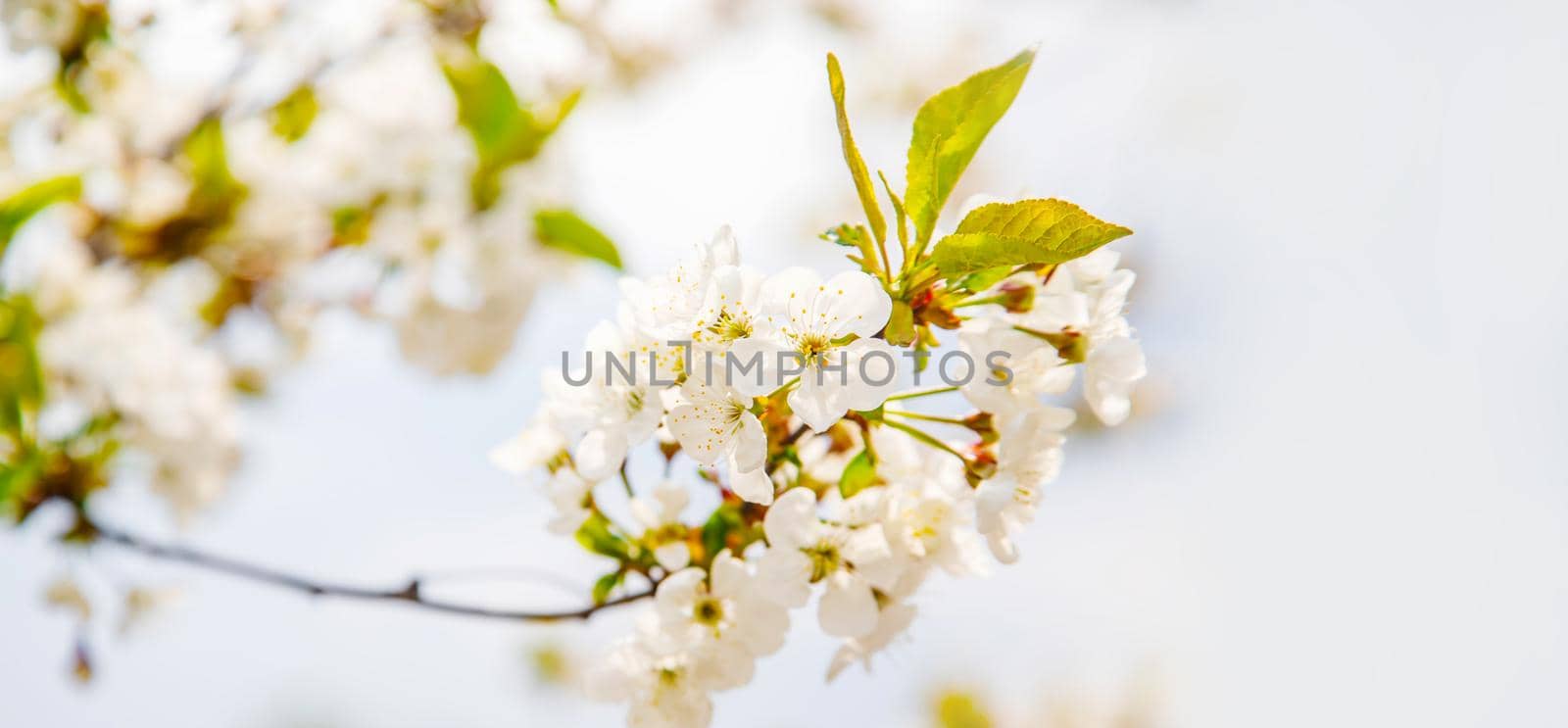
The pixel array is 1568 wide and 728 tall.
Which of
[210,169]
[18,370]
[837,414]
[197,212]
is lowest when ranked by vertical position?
[18,370]

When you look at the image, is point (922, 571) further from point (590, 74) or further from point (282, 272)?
point (590, 74)

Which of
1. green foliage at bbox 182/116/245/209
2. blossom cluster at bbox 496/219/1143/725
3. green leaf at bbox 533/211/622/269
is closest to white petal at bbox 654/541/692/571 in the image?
blossom cluster at bbox 496/219/1143/725

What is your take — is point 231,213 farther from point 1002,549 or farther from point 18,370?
point 1002,549

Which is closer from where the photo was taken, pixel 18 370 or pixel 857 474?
pixel 857 474

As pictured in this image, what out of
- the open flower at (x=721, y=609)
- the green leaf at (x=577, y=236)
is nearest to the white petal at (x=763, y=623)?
the open flower at (x=721, y=609)

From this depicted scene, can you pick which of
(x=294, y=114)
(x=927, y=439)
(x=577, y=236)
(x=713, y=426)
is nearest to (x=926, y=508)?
(x=927, y=439)

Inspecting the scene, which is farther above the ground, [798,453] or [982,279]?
[982,279]

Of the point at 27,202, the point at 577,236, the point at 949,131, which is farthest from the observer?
the point at 577,236

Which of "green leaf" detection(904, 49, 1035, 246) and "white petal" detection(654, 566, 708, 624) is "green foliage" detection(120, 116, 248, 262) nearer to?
"white petal" detection(654, 566, 708, 624)
